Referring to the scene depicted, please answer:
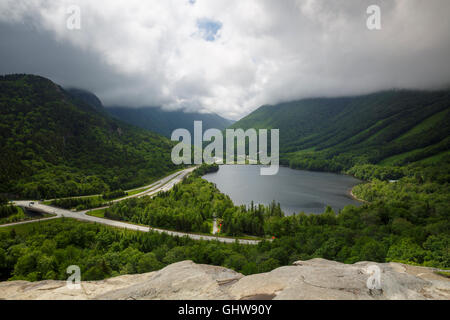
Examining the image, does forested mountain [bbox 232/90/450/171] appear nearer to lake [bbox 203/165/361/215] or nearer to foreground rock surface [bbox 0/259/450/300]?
lake [bbox 203/165/361/215]

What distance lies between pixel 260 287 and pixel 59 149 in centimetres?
11303

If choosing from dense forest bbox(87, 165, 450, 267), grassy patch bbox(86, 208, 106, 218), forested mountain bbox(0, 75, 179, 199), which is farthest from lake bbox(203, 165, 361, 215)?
forested mountain bbox(0, 75, 179, 199)

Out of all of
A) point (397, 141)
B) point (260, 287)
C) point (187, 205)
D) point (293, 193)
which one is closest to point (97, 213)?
point (187, 205)

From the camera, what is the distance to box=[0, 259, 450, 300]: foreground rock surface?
5969 mm

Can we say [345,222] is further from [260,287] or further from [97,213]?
[97,213]

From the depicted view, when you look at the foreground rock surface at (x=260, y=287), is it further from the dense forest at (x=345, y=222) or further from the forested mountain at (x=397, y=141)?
the forested mountain at (x=397, y=141)

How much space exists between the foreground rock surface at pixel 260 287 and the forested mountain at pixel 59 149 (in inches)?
2886

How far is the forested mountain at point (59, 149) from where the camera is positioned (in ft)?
227

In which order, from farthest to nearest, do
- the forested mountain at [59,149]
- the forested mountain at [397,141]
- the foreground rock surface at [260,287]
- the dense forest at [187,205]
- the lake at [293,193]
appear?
1. the forested mountain at [397,141]
2. the forested mountain at [59,149]
3. the lake at [293,193]
4. the dense forest at [187,205]
5. the foreground rock surface at [260,287]

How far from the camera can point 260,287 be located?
259 inches

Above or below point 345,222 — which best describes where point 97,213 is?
below

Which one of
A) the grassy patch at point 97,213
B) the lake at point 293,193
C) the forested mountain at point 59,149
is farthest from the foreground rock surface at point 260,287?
the forested mountain at point 59,149
